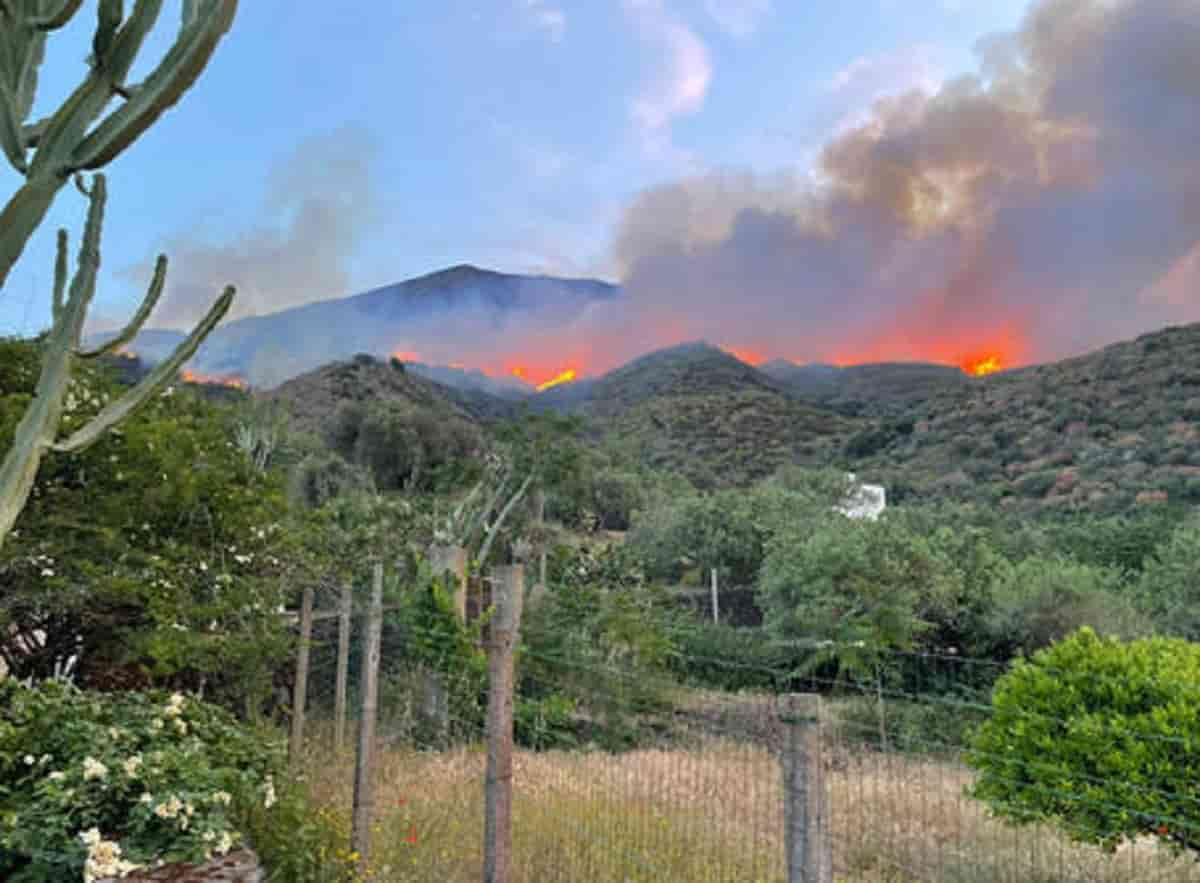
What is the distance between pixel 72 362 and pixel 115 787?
1629 millimetres

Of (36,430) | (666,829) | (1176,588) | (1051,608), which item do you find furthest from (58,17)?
(1176,588)

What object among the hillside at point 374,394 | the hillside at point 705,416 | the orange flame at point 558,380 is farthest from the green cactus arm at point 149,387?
the orange flame at point 558,380

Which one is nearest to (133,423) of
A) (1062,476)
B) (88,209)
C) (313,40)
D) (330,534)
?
(88,209)

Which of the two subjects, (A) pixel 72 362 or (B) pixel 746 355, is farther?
(B) pixel 746 355

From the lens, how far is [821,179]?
35.9 meters

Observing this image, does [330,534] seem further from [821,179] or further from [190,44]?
[821,179]

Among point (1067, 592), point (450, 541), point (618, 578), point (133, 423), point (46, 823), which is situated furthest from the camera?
point (618, 578)

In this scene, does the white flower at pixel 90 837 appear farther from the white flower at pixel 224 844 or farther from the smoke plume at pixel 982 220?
the smoke plume at pixel 982 220

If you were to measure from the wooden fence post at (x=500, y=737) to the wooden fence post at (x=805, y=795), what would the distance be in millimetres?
1287

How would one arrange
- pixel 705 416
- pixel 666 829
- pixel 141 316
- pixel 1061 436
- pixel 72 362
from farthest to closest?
pixel 705 416, pixel 1061 436, pixel 141 316, pixel 666 829, pixel 72 362

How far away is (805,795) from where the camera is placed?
1884 millimetres

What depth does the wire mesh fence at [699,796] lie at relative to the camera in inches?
126

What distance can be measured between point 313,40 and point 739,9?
627 cm

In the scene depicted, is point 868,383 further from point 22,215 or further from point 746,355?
point 22,215
